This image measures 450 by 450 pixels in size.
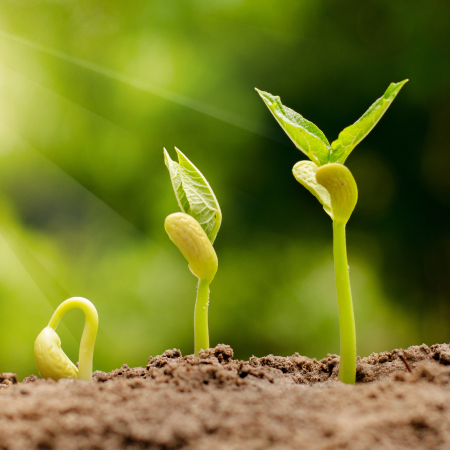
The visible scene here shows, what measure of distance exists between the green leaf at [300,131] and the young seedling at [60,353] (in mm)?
318

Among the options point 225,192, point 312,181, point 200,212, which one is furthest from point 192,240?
point 225,192

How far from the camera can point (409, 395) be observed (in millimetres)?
304

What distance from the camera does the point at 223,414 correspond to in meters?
0.28

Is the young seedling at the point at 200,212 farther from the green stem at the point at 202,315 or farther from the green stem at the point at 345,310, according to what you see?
the green stem at the point at 345,310

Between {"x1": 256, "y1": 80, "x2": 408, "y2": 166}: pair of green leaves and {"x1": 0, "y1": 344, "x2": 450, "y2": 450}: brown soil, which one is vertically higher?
{"x1": 256, "y1": 80, "x2": 408, "y2": 166}: pair of green leaves

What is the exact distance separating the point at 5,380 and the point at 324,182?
18.7 inches

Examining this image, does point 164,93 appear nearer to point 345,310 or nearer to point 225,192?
point 225,192

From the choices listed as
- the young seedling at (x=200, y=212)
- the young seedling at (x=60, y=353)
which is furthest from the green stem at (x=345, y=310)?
the young seedling at (x=60, y=353)

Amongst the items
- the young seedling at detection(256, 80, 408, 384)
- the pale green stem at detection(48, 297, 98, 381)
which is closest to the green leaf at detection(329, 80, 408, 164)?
the young seedling at detection(256, 80, 408, 384)

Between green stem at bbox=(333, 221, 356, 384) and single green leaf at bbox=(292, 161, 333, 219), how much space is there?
0.04m

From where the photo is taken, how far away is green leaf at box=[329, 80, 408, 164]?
391 millimetres

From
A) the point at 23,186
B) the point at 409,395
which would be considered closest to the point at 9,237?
the point at 23,186

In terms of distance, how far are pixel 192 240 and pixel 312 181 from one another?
0.52ft

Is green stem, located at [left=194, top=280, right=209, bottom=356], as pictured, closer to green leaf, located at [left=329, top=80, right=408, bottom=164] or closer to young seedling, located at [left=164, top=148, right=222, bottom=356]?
young seedling, located at [left=164, top=148, right=222, bottom=356]
